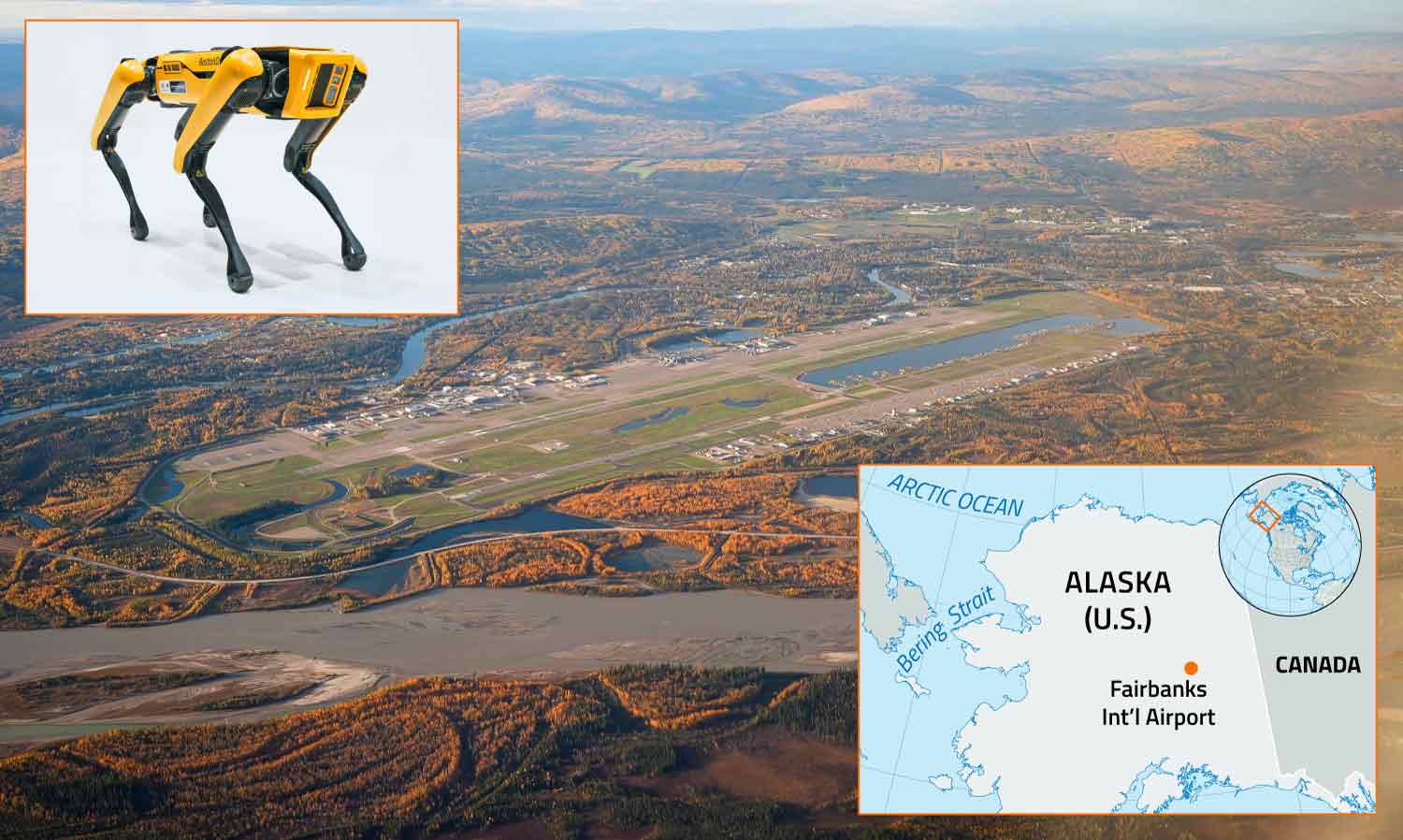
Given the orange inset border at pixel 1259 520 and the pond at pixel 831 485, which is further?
the pond at pixel 831 485

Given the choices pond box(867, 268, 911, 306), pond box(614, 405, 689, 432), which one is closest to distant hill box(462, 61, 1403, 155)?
pond box(867, 268, 911, 306)

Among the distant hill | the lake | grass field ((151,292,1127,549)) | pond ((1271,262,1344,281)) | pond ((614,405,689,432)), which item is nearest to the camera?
grass field ((151,292,1127,549))

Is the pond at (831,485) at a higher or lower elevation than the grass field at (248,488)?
higher

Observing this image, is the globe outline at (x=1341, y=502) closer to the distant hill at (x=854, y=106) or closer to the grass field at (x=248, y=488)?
the grass field at (x=248, y=488)

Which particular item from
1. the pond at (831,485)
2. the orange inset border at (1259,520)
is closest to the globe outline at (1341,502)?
the orange inset border at (1259,520)

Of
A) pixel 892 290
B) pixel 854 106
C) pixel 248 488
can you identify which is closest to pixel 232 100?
pixel 248 488

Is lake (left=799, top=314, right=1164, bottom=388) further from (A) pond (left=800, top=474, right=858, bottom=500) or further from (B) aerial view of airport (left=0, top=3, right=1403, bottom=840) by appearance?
(A) pond (left=800, top=474, right=858, bottom=500)
